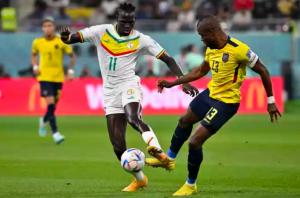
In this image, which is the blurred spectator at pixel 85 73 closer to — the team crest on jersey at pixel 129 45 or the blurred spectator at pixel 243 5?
the blurred spectator at pixel 243 5

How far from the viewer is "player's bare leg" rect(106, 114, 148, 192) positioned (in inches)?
376

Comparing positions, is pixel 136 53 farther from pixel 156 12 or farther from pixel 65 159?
pixel 156 12

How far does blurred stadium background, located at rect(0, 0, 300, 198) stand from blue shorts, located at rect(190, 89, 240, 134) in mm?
912

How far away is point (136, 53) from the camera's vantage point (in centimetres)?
986

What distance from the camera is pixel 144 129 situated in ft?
29.8

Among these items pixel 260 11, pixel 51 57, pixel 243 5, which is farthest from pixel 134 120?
pixel 260 11

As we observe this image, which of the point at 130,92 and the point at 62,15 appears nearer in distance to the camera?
the point at 130,92

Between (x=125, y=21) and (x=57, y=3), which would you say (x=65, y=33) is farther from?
(x=57, y=3)

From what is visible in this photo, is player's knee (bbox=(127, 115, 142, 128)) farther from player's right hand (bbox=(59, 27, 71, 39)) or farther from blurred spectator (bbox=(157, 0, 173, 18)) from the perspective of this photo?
blurred spectator (bbox=(157, 0, 173, 18))

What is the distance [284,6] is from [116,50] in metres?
20.5

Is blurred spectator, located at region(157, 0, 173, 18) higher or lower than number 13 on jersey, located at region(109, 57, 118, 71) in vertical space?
lower

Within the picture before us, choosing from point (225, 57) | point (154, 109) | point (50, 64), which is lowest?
point (154, 109)

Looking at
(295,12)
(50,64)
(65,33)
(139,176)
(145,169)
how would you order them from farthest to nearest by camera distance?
(295,12) < (50,64) < (145,169) < (65,33) < (139,176)

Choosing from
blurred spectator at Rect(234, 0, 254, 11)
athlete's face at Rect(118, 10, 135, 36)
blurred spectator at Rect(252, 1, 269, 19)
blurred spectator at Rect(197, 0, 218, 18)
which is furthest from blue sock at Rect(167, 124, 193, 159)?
blurred spectator at Rect(252, 1, 269, 19)
